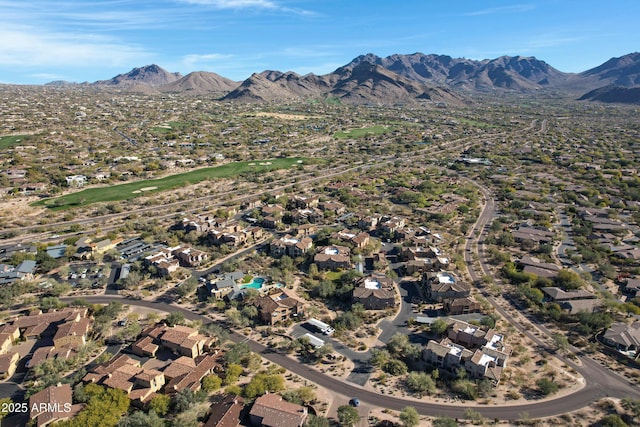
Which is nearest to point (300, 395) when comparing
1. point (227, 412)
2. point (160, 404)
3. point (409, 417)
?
point (227, 412)

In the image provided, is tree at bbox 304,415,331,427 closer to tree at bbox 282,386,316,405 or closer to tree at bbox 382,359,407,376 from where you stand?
tree at bbox 282,386,316,405

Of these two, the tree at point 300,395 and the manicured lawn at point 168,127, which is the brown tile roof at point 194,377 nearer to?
the tree at point 300,395

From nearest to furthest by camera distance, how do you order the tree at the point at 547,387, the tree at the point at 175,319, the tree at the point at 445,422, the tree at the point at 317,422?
the tree at the point at 317,422 → the tree at the point at 445,422 → the tree at the point at 547,387 → the tree at the point at 175,319

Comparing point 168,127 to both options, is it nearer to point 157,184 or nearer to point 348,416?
point 157,184

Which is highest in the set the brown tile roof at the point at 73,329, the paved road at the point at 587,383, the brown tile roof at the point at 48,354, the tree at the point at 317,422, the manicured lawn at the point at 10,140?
the manicured lawn at the point at 10,140

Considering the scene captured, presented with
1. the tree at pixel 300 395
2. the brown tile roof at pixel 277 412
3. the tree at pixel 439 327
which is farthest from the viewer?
the tree at pixel 439 327

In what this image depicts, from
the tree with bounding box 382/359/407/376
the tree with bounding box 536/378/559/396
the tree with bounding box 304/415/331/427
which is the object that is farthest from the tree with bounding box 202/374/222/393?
the tree with bounding box 536/378/559/396

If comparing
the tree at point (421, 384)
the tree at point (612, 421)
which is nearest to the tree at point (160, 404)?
the tree at point (421, 384)

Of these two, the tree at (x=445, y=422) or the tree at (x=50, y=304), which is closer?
the tree at (x=445, y=422)

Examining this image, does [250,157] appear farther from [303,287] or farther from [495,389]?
[495,389]
